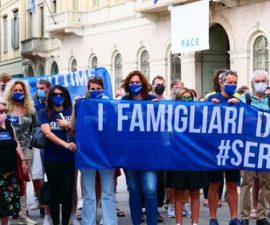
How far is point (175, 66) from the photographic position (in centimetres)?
2611

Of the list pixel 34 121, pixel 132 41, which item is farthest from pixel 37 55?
pixel 34 121

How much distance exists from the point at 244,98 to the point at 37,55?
105ft

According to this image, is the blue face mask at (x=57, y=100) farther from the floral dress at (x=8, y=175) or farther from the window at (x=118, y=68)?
the window at (x=118, y=68)

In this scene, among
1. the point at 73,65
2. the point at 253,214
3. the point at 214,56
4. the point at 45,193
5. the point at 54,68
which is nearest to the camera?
the point at 45,193

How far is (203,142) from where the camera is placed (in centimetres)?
737

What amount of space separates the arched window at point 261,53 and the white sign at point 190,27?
5.60 feet

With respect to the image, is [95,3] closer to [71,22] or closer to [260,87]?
[71,22]

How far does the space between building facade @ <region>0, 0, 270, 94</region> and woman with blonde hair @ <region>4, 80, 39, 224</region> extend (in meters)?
14.1

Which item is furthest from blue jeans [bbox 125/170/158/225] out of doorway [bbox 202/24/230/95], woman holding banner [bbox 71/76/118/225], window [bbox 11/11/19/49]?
window [bbox 11/11/19/49]

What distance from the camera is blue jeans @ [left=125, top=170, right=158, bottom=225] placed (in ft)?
22.8

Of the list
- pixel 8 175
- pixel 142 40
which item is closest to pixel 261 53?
pixel 142 40

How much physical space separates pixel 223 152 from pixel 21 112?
2.62 meters

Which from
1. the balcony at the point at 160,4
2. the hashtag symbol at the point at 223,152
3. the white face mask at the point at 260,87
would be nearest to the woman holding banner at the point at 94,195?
the hashtag symbol at the point at 223,152

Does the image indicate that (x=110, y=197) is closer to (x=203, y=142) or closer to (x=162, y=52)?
(x=203, y=142)
